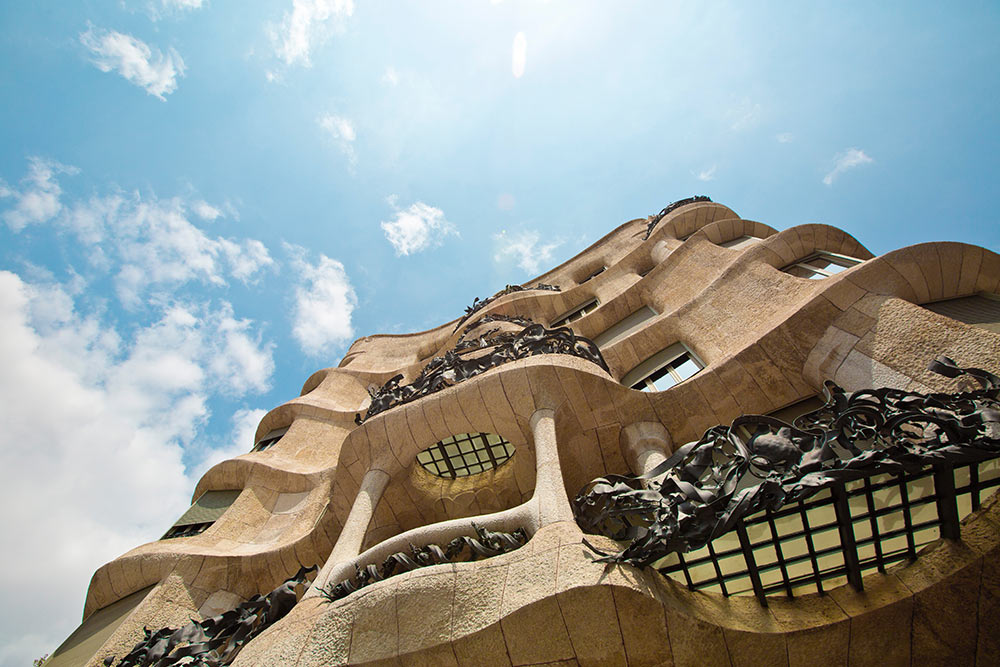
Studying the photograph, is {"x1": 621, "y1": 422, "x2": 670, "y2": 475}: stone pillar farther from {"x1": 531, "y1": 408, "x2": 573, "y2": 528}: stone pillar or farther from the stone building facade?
{"x1": 531, "y1": 408, "x2": 573, "y2": 528}: stone pillar

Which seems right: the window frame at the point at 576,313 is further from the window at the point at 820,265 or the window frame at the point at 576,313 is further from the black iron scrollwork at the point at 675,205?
the window at the point at 820,265

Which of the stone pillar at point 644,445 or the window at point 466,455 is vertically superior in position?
the window at point 466,455

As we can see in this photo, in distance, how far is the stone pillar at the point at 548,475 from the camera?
575cm

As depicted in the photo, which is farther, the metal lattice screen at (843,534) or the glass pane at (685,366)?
the glass pane at (685,366)

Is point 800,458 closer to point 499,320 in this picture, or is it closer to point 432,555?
point 432,555

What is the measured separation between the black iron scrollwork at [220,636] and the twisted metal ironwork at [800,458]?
4241 mm

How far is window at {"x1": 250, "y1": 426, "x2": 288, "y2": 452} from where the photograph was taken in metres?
15.9

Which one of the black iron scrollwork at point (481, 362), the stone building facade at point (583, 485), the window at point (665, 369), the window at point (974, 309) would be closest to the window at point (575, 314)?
the stone building facade at point (583, 485)

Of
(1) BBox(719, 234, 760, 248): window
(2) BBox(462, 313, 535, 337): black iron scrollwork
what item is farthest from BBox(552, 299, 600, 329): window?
(1) BBox(719, 234, 760, 248): window

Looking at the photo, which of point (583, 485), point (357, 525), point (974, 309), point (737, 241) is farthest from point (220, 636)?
point (737, 241)

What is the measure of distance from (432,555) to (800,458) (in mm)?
3966

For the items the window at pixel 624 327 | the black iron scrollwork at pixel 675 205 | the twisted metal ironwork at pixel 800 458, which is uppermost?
the black iron scrollwork at pixel 675 205

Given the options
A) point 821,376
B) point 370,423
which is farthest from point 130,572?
point 821,376

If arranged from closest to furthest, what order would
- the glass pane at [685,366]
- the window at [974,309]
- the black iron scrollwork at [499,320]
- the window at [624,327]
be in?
the window at [974,309] → the glass pane at [685,366] → the window at [624,327] → the black iron scrollwork at [499,320]
